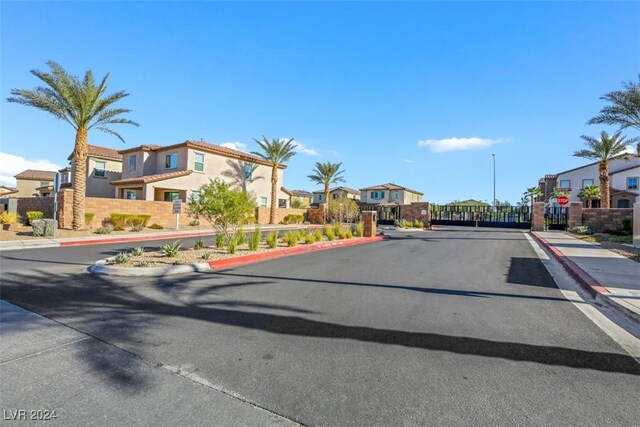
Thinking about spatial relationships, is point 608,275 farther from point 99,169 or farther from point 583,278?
point 99,169

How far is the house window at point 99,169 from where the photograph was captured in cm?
3556

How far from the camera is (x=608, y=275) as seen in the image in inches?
335

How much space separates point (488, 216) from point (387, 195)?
2496cm

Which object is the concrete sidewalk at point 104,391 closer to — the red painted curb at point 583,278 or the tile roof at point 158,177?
the red painted curb at point 583,278

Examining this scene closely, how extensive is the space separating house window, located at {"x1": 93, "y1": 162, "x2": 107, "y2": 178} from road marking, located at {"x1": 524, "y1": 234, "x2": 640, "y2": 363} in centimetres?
3940

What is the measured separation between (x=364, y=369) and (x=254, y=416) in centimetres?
128

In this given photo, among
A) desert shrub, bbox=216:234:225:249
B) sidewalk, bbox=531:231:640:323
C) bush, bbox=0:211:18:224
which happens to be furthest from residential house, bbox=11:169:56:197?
sidewalk, bbox=531:231:640:323

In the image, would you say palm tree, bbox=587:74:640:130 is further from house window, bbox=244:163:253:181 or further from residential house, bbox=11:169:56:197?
residential house, bbox=11:169:56:197

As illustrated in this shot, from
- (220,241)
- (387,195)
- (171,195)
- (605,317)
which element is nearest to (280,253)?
(220,241)

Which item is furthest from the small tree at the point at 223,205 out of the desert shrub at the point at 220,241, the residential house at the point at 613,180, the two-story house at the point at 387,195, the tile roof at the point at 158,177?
the two-story house at the point at 387,195

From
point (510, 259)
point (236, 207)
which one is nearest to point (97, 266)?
point (236, 207)

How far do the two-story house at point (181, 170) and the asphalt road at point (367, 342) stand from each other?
22256mm

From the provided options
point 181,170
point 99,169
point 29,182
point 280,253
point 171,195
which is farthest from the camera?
point 29,182

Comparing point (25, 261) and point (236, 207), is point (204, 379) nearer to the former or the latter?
point (236, 207)
